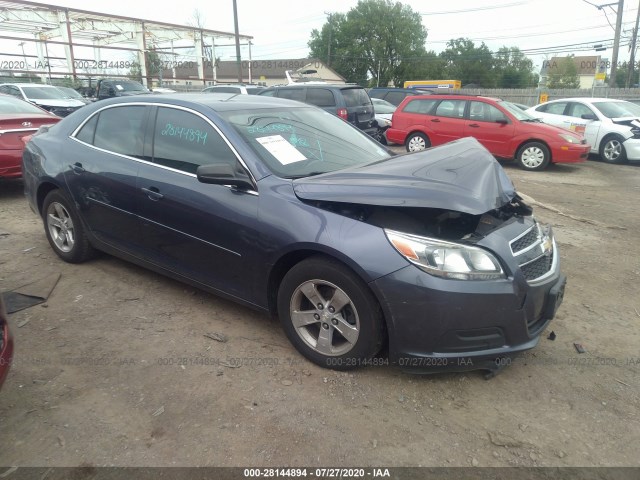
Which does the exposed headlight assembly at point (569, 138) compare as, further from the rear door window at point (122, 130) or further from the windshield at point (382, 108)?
the rear door window at point (122, 130)

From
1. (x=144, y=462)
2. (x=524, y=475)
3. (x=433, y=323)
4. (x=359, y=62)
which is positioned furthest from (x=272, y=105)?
(x=359, y=62)

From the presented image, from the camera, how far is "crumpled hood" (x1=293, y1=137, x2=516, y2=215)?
2605 millimetres

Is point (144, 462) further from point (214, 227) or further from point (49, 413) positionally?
point (214, 227)

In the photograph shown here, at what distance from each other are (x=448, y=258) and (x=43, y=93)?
658 inches

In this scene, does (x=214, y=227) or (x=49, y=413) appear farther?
(x=214, y=227)

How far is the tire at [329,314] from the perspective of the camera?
2646 mm

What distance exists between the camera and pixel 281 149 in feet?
10.8

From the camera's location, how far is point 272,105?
379 centimetres

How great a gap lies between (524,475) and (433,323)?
2.63 feet

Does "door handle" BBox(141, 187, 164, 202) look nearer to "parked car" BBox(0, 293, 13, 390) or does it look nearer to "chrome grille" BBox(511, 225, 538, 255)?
"parked car" BBox(0, 293, 13, 390)

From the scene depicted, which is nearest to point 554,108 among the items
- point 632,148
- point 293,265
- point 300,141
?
point 632,148

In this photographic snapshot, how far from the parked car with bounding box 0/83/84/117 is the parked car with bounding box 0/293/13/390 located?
14.0 m

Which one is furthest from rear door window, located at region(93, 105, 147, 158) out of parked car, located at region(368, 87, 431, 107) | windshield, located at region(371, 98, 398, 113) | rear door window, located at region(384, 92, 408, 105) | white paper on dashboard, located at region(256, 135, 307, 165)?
rear door window, located at region(384, 92, 408, 105)

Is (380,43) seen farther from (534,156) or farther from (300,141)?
(300,141)
